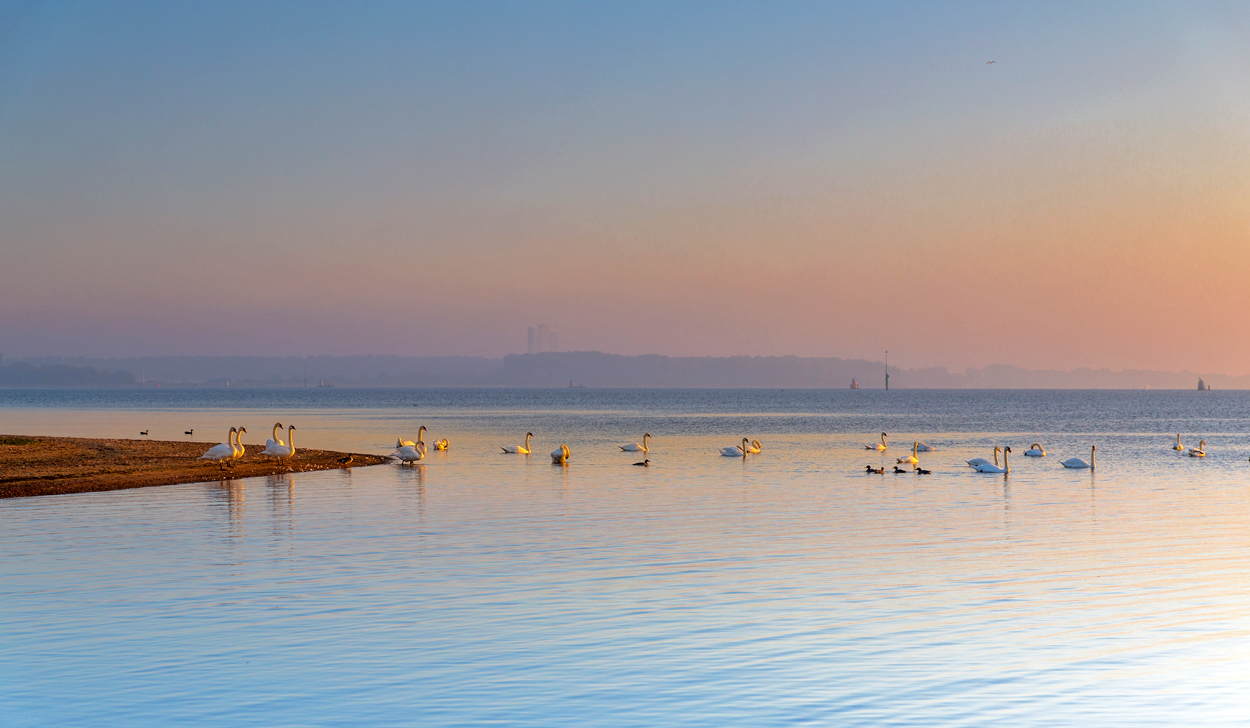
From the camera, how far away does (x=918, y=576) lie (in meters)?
17.2

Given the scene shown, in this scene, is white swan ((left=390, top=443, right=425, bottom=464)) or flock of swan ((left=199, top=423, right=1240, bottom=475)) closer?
flock of swan ((left=199, top=423, right=1240, bottom=475))

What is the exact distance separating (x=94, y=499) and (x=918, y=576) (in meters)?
20.6

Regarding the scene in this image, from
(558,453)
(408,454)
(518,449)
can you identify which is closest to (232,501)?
(408,454)

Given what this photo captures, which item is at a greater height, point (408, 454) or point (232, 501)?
point (408, 454)

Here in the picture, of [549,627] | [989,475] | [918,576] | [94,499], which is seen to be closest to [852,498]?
[989,475]

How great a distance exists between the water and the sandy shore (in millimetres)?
2696

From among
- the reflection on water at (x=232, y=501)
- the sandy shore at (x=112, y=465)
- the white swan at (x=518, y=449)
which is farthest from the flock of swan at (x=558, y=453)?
the reflection on water at (x=232, y=501)

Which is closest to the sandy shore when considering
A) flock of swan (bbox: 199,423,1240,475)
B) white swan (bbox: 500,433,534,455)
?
flock of swan (bbox: 199,423,1240,475)

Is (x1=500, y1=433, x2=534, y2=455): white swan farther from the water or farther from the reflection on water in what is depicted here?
the water

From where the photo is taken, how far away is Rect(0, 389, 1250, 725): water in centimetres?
1045

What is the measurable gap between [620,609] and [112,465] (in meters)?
27.4

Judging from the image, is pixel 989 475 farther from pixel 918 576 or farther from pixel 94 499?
pixel 94 499

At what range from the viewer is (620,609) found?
14484 millimetres

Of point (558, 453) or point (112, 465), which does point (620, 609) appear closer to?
point (112, 465)
